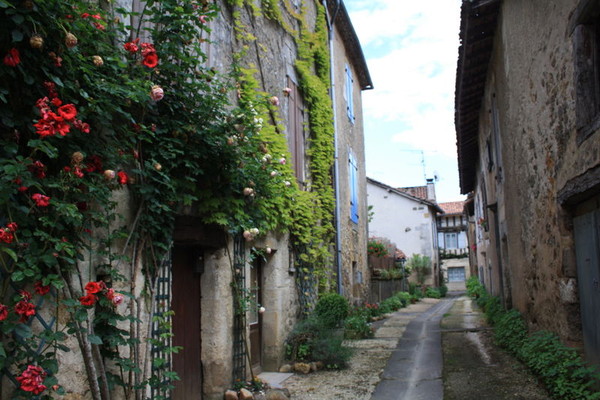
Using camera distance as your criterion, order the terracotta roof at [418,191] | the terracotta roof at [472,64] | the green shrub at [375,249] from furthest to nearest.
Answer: the terracotta roof at [418,191] < the green shrub at [375,249] < the terracotta roof at [472,64]

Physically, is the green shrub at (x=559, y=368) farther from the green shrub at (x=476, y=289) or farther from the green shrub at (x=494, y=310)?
the green shrub at (x=476, y=289)

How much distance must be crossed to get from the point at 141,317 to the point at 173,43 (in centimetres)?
220

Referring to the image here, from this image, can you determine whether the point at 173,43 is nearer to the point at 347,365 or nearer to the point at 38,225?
the point at 38,225

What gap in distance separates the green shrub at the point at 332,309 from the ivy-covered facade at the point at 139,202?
365 mm

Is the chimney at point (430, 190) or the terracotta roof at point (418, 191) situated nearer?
the chimney at point (430, 190)

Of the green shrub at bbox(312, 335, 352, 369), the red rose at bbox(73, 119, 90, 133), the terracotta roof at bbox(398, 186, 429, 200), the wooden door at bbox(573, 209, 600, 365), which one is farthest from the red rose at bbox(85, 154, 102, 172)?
the terracotta roof at bbox(398, 186, 429, 200)

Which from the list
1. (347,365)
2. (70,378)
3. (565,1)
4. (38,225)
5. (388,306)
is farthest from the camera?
(388,306)

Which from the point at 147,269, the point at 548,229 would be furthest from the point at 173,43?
the point at 548,229

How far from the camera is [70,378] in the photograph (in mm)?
3236

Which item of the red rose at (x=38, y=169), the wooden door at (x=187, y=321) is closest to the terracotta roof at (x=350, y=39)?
the wooden door at (x=187, y=321)

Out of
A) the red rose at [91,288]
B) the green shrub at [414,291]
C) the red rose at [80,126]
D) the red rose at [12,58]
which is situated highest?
the red rose at [12,58]

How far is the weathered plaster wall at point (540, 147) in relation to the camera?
4.61 m

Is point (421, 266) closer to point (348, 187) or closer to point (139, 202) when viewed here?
point (348, 187)

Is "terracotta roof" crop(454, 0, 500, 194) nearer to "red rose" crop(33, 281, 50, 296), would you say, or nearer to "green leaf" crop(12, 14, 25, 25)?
"green leaf" crop(12, 14, 25, 25)
